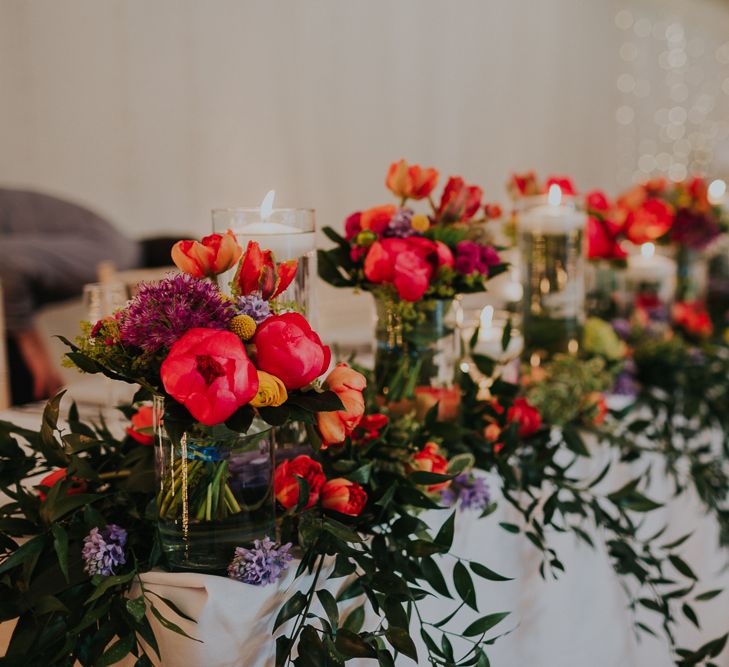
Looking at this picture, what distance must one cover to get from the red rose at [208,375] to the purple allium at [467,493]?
1.25ft

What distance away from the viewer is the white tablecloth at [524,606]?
0.67 metres

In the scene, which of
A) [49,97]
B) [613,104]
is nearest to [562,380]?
[49,97]

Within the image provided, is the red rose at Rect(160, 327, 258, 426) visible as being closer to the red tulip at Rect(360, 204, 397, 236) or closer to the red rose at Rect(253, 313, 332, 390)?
the red rose at Rect(253, 313, 332, 390)

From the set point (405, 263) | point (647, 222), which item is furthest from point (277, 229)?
point (647, 222)

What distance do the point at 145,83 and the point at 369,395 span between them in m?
3.17

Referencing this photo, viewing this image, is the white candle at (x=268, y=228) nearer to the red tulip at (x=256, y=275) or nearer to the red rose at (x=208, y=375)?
the red tulip at (x=256, y=275)

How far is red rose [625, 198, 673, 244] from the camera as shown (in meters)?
1.77

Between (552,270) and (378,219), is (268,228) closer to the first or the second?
(378,219)

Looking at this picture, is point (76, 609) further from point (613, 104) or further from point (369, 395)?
point (613, 104)

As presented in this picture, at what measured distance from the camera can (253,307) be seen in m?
0.66

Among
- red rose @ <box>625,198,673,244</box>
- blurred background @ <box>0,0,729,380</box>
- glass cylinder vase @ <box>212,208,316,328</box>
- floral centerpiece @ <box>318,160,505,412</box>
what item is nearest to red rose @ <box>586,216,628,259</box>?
red rose @ <box>625,198,673,244</box>

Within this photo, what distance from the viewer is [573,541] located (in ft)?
3.78

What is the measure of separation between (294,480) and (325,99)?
13.2 ft

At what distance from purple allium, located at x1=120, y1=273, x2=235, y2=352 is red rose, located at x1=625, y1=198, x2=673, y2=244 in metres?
1.32
